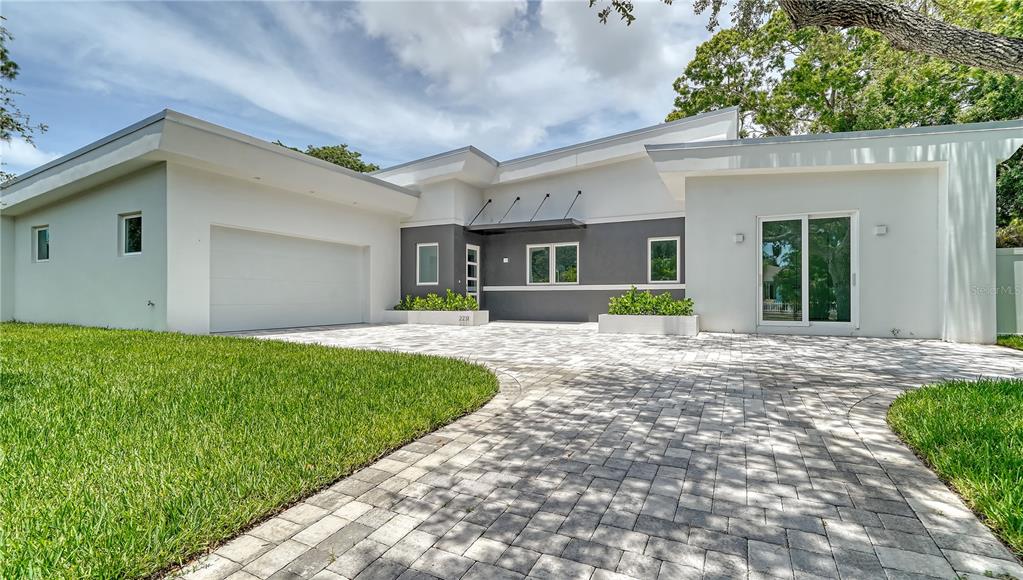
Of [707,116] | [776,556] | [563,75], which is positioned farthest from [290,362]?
[707,116]

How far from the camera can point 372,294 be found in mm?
14164

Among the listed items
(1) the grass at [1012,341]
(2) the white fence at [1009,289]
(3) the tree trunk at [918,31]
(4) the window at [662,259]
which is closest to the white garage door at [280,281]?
(4) the window at [662,259]

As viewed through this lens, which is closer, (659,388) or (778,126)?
(659,388)

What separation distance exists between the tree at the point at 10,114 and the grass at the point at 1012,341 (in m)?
23.7

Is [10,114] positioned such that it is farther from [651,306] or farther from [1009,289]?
[1009,289]

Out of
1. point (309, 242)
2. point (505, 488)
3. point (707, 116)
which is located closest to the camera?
point (505, 488)

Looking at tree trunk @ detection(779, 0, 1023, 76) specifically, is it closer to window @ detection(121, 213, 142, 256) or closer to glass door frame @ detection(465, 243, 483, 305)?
glass door frame @ detection(465, 243, 483, 305)

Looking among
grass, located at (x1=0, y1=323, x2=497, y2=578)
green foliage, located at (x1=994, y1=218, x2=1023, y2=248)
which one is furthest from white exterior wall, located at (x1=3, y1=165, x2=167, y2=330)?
green foliage, located at (x1=994, y1=218, x2=1023, y2=248)

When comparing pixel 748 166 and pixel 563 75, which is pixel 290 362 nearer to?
pixel 748 166

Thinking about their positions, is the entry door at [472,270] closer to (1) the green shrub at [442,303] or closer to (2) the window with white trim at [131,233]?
(1) the green shrub at [442,303]

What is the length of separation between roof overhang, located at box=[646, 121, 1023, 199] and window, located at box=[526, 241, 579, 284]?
472cm

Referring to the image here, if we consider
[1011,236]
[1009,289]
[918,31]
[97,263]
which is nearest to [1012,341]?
[1009,289]

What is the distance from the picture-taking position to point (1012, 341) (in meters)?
7.83

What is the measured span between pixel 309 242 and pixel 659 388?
11.3 m
